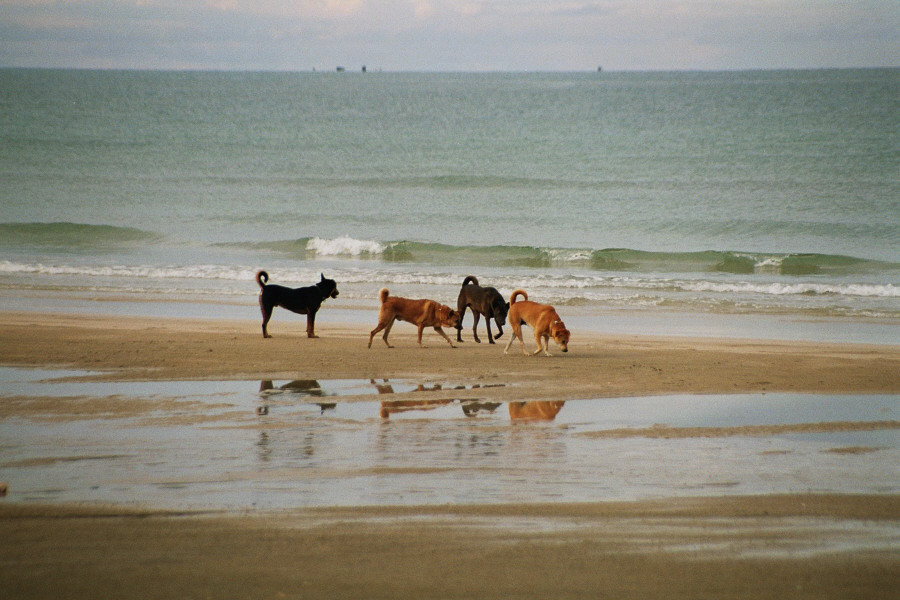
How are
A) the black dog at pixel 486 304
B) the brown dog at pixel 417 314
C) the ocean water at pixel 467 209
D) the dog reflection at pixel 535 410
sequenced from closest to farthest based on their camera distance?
the dog reflection at pixel 535 410, the brown dog at pixel 417 314, the black dog at pixel 486 304, the ocean water at pixel 467 209

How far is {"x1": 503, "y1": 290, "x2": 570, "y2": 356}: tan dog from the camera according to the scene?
1203 cm

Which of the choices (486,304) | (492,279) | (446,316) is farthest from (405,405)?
(492,279)

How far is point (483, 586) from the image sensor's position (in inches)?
179

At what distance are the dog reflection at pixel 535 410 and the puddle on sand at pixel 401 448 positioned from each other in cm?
2

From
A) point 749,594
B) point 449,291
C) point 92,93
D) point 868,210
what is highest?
point 92,93

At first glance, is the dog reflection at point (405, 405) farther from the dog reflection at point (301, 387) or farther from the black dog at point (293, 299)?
the black dog at point (293, 299)

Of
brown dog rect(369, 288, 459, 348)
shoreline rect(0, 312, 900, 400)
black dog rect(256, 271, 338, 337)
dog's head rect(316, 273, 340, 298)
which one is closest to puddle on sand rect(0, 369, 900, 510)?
shoreline rect(0, 312, 900, 400)

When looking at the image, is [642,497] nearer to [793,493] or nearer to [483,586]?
[793,493]

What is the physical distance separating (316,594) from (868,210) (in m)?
34.6

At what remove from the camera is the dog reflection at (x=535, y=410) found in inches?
334

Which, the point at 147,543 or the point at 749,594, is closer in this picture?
the point at 749,594

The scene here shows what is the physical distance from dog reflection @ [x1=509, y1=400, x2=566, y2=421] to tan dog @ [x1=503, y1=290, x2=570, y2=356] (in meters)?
2.85

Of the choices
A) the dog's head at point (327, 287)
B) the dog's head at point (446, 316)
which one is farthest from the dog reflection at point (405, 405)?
the dog's head at point (327, 287)

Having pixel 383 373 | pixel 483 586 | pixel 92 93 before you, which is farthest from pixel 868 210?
pixel 92 93
